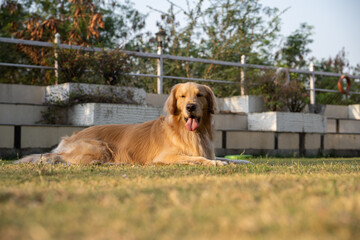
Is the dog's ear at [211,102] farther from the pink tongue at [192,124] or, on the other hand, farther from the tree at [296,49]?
the tree at [296,49]

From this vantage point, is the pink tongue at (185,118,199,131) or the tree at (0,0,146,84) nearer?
the pink tongue at (185,118,199,131)

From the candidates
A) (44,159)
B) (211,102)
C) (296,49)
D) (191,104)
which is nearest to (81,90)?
(44,159)

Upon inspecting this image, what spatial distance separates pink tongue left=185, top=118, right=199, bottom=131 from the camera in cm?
494

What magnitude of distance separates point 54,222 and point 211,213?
59cm

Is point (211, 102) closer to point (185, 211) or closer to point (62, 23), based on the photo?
point (185, 211)

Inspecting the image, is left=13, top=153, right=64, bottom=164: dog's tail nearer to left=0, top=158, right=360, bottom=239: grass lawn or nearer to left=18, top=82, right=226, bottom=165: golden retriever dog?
left=18, top=82, right=226, bottom=165: golden retriever dog

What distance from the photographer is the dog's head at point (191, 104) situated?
4898mm

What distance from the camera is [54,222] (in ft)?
5.21

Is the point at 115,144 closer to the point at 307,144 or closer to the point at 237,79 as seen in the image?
the point at 307,144

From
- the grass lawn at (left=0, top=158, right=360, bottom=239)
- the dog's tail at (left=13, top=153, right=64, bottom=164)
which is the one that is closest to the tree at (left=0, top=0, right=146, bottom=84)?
the dog's tail at (left=13, top=153, right=64, bottom=164)

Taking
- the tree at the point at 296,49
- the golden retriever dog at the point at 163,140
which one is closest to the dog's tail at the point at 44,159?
the golden retriever dog at the point at 163,140

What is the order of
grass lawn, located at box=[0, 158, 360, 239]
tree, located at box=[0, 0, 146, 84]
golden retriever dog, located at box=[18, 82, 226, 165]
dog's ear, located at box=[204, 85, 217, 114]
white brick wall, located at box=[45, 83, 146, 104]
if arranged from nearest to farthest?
grass lawn, located at box=[0, 158, 360, 239] → golden retriever dog, located at box=[18, 82, 226, 165] → dog's ear, located at box=[204, 85, 217, 114] → white brick wall, located at box=[45, 83, 146, 104] → tree, located at box=[0, 0, 146, 84]

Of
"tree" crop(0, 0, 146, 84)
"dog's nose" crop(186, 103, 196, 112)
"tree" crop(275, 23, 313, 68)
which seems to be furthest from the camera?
"tree" crop(275, 23, 313, 68)

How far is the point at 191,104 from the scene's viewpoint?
4.86 metres
